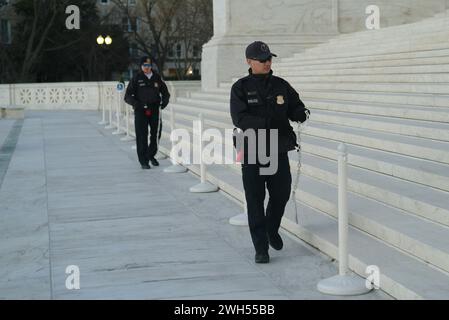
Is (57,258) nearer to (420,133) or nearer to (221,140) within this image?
(420,133)

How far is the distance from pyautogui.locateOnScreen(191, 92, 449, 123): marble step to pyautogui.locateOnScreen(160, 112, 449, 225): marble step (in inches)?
33.5

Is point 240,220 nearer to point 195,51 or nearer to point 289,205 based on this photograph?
point 289,205

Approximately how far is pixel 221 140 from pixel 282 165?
6844 mm

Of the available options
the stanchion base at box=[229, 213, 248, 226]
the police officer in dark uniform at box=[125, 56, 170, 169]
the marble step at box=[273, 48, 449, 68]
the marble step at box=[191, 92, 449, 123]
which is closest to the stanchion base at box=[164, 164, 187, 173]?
the police officer in dark uniform at box=[125, 56, 170, 169]

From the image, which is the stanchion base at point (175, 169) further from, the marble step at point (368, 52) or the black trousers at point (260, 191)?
the black trousers at point (260, 191)

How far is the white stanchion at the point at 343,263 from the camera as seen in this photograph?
6.03m

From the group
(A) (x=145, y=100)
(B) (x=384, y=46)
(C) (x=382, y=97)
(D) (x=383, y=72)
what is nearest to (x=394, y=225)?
(C) (x=382, y=97)

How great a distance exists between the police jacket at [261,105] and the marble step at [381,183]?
133 cm

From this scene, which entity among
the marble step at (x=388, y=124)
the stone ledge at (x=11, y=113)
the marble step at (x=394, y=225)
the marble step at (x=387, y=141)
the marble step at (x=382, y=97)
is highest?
the marble step at (x=382, y=97)

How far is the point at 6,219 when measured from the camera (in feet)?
31.7

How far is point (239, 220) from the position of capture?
8.91m

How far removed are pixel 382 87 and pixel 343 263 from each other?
7.52 m

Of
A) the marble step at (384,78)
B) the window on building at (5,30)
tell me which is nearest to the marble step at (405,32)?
the marble step at (384,78)

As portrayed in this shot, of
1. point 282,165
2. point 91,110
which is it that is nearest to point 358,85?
point 282,165
